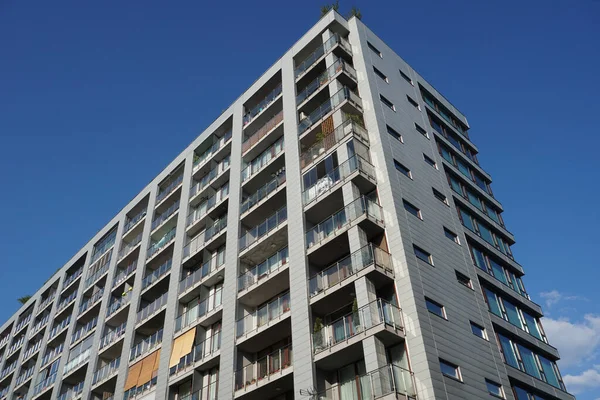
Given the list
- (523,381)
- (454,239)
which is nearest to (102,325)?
(454,239)

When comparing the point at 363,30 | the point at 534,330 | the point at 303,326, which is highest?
the point at 363,30

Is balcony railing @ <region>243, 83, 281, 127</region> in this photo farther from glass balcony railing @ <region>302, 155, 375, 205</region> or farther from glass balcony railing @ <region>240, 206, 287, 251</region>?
glass balcony railing @ <region>302, 155, 375, 205</region>

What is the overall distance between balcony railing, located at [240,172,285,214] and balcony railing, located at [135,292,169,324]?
7.51 m

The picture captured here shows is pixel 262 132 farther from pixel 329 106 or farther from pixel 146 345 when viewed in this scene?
pixel 146 345

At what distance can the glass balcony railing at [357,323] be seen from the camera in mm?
21641

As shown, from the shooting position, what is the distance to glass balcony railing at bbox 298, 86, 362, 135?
2986 cm

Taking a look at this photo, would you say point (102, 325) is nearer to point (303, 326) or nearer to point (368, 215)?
point (303, 326)

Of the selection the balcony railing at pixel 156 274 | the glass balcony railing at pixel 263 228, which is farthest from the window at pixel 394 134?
the balcony railing at pixel 156 274

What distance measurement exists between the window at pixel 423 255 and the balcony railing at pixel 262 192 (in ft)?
27.6

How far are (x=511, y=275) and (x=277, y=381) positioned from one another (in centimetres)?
1656

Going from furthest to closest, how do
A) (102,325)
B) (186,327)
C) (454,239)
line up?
(102,325), (186,327), (454,239)

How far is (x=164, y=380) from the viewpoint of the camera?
3014cm

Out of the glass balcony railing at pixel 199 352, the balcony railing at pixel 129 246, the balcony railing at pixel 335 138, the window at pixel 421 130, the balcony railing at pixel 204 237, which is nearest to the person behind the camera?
the balcony railing at pixel 335 138

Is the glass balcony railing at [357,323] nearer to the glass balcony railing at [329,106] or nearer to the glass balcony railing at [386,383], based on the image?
the glass balcony railing at [386,383]
